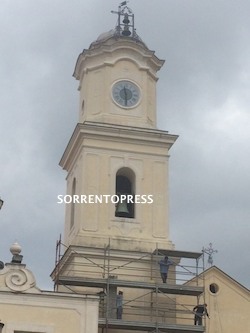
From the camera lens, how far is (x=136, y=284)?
3108 centimetres

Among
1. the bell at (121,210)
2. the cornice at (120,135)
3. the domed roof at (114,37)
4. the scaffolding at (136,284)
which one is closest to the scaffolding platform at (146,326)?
the scaffolding at (136,284)

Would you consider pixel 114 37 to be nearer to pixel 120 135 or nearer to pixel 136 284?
pixel 120 135

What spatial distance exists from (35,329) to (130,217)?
303 inches

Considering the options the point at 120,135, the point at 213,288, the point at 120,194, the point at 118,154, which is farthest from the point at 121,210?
the point at 213,288

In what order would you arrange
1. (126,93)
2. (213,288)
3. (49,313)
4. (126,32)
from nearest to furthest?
(49,313), (213,288), (126,93), (126,32)

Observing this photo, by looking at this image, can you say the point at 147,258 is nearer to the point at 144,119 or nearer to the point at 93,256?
the point at 93,256

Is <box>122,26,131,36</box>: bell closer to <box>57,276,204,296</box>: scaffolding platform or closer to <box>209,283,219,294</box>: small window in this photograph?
<box>209,283,219,294</box>: small window

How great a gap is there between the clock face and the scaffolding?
6.93 metres

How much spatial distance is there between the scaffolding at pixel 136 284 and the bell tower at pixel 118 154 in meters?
0.57

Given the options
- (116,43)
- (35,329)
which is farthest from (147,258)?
(116,43)

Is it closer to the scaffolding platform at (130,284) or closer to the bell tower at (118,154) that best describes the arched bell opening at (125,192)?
the bell tower at (118,154)

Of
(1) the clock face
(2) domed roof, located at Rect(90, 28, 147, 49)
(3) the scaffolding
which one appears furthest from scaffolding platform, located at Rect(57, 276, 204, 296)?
(2) domed roof, located at Rect(90, 28, 147, 49)

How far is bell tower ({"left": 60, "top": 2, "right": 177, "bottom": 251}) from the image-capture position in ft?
110

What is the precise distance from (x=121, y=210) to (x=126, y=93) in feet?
18.4
